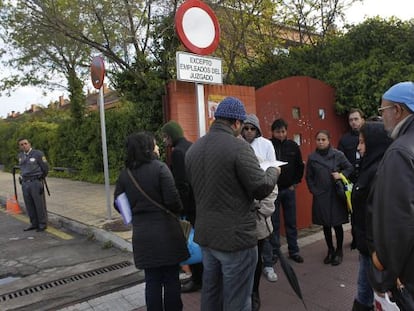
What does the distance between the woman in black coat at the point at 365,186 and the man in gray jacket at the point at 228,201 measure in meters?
0.71

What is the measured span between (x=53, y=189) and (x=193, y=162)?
1056 cm

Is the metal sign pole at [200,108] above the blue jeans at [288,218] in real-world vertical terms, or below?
above

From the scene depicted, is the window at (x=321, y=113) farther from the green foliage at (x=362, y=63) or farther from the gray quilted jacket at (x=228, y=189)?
the gray quilted jacket at (x=228, y=189)

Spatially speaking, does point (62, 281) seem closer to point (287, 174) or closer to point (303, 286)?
point (303, 286)

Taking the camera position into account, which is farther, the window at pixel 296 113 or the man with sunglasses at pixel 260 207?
the window at pixel 296 113

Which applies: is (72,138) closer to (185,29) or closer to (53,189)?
(53,189)

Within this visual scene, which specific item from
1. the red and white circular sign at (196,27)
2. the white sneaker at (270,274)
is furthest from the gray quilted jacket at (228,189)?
the red and white circular sign at (196,27)

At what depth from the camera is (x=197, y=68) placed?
13.7 feet

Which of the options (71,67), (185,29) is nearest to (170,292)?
(185,29)

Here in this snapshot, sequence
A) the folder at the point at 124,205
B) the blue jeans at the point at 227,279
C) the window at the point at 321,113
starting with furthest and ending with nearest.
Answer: the window at the point at 321,113, the folder at the point at 124,205, the blue jeans at the point at 227,279

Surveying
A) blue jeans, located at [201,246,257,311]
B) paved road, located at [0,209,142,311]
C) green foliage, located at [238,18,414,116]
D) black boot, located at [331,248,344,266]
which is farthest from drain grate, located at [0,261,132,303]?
green foliage, located at [238,18,414,116]

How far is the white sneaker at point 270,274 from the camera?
3994 mm

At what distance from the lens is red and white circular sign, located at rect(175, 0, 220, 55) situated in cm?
395

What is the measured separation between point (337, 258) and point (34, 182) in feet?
17.6
